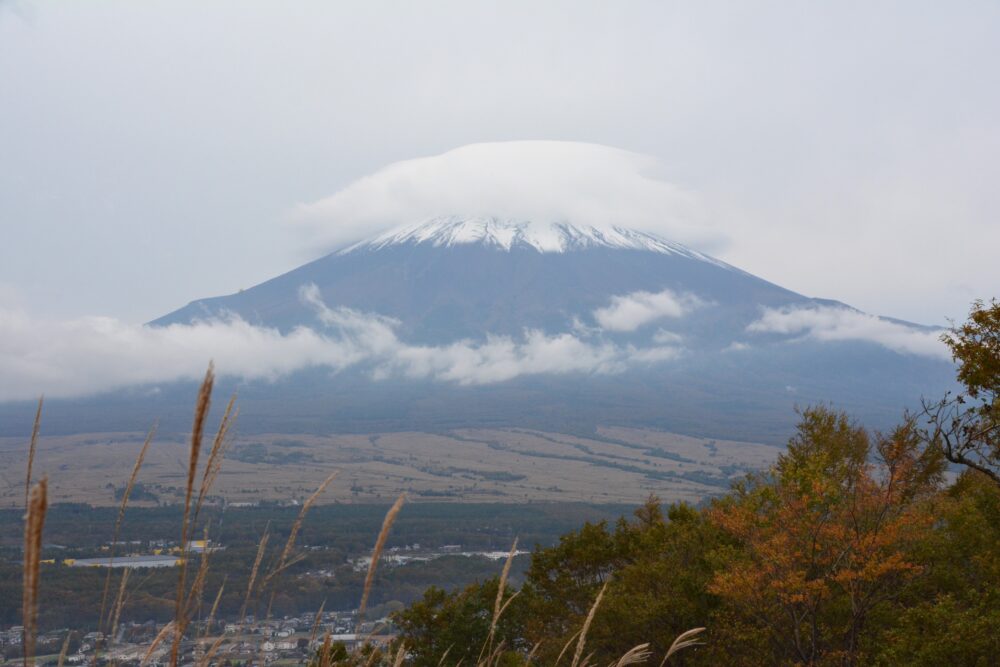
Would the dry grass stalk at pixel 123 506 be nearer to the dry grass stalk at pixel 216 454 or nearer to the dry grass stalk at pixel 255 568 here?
the dry grass stalk at pixel 216 454

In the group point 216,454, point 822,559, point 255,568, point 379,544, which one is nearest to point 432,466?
point 822,559

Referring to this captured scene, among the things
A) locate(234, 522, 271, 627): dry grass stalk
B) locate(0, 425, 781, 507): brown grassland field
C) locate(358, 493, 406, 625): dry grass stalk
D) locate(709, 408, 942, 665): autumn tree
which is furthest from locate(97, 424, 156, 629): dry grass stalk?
locate(0, 425, 781, 507): brown grassland field

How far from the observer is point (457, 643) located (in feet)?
56.1

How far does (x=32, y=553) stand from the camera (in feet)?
5.04

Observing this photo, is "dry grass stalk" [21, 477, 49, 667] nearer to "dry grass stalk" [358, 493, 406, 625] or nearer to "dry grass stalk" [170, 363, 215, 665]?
"dry grass stalk" [170, 363, 215, 665]

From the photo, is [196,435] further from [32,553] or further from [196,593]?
[196,593]

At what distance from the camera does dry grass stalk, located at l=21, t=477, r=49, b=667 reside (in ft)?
4.84

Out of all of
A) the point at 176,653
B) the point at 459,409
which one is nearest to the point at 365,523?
the point at 176,653

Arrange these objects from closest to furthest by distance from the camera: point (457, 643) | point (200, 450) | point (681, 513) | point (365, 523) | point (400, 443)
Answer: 1. point (200, 450)
2. point (457, 643)
3. point (681, 513)
4. point (365, 523)
5. point (400, 443)

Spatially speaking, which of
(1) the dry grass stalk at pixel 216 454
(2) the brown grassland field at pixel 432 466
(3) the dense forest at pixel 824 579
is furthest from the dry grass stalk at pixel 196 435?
(2) the brown grassland field at pixel 432 466

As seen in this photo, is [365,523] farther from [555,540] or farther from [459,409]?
[459,409]

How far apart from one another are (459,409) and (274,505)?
101 m

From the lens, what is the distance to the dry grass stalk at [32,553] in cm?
148

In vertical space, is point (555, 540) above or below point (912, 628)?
below
